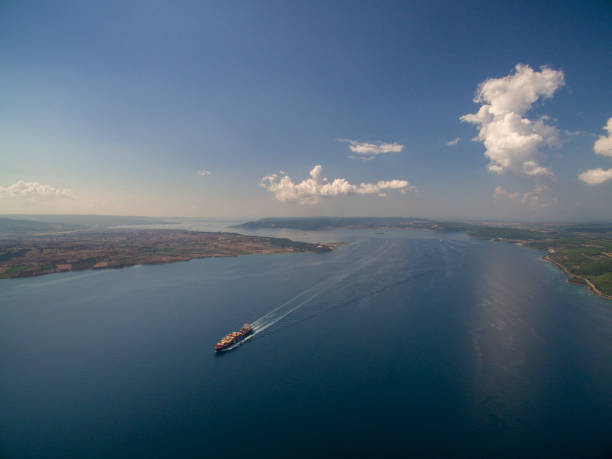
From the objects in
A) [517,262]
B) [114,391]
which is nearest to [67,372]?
[114,391]

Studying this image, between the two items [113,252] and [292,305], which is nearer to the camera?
[292,305]

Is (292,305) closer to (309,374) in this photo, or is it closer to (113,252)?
(309,374)

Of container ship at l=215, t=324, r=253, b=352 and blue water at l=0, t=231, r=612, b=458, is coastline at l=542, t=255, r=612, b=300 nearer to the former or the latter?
blue water at l=0, t=231, r=612, b=458

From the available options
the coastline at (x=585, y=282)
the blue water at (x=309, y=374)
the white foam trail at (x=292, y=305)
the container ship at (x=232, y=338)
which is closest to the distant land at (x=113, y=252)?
the blue water at (x=309, y=374)

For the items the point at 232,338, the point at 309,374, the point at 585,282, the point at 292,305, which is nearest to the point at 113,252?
the point at 292,305

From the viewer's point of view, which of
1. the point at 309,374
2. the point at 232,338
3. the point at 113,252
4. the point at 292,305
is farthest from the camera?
the point at 113,252

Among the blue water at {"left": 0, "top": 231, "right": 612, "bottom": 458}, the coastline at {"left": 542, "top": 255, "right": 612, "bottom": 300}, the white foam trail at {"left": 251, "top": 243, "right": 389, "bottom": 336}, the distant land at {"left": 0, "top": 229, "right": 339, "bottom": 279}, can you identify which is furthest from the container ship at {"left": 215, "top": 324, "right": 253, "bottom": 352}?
the coastline at {"left": 542, "top": 255, "right": 612, "bottom": 300}

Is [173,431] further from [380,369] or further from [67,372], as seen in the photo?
[380,369]
